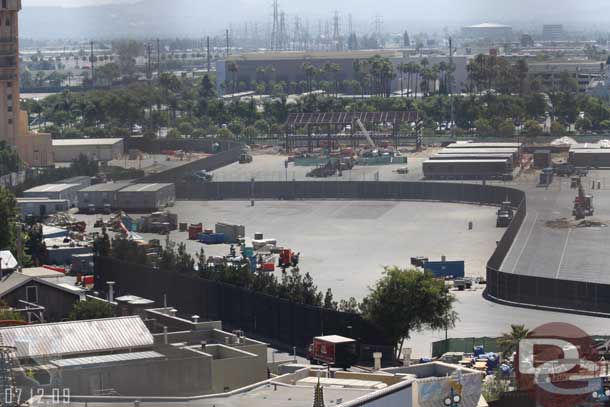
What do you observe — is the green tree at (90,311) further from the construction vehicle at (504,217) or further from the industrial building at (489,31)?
the industrial building at (489,31)

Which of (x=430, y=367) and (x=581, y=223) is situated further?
(x=581, y=223)

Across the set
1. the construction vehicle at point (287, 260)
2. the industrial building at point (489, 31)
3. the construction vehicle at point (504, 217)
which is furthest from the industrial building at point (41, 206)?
the industrial building at point (489, 31)

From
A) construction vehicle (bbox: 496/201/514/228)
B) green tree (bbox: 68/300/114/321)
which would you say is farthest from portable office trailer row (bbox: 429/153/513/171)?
green tree (bbox: 68/300/114/321)

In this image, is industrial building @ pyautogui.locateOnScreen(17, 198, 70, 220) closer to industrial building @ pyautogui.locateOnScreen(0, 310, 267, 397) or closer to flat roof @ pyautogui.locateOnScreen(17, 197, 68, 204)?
flat roof @ pyautogui.locateOnScreen(17, 197, 68, 204)

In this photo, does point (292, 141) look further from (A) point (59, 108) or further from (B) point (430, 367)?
(B) point (430, 367)

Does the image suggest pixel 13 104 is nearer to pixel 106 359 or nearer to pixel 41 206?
pixel 41 206

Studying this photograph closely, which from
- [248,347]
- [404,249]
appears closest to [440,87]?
[404,249]

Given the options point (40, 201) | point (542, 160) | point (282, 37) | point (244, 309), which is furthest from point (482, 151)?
point (282, 37)
